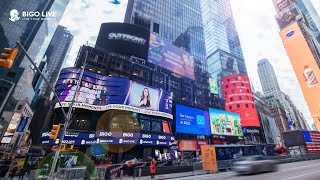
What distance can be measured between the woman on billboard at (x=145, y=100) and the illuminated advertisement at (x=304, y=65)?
50255 mm

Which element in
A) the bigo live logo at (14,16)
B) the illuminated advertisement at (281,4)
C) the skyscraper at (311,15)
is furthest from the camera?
the skyscraper at (311,15)

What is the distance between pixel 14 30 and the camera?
80.4m

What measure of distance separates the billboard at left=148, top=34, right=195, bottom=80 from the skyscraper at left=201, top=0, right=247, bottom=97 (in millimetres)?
56235

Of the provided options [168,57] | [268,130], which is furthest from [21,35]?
[268,130]

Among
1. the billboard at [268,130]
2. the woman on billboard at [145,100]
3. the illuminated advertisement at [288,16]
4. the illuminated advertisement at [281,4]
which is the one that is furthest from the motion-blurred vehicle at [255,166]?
the illuminated advertisement at [281,4]

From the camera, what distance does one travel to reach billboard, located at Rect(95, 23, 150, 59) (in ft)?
176

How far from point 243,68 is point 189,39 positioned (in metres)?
59.0

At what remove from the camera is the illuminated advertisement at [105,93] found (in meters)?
32.4

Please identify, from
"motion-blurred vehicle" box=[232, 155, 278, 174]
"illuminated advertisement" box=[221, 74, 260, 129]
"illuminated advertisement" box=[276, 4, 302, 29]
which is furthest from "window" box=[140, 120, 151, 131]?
"illuminated advertisement" box=[276, 4, 302, 29]

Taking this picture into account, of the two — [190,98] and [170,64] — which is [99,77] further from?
[190,98]

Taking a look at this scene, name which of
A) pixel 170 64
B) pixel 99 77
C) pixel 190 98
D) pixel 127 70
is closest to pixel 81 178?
pixel 99 77

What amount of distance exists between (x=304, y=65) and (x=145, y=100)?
200 feet

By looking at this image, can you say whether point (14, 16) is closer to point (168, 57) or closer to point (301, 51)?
point (168, 57)

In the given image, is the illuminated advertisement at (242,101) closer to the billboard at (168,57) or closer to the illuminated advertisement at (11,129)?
the billboard at (168,57)
